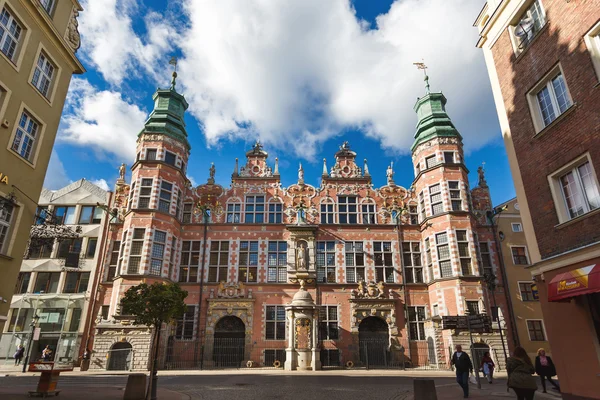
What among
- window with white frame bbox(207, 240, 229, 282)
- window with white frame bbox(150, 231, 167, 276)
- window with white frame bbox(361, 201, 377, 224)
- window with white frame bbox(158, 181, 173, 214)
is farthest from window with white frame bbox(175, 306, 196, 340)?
window with white frame bbox(361, 201, 377, 224)

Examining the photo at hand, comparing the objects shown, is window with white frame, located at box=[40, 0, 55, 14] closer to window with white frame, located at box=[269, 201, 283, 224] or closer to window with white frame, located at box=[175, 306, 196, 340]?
window with white frame, located at box=[269, 201, 283, 224]

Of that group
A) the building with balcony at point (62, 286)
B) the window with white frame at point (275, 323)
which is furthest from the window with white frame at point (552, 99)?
the building with balcony at point (62, 286)

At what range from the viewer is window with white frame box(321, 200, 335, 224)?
105 feet

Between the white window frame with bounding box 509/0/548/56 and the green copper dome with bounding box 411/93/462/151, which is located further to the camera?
the green copper dome with bounding box 411/93/462/151

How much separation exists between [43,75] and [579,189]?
65.7 feet

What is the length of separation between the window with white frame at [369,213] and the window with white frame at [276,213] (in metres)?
6.88

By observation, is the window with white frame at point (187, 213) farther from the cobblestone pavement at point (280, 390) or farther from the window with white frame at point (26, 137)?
the window with white frame at point (26, 137)

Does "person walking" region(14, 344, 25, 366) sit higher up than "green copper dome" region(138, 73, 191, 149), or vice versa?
"green copper dome" region(138, 73, 191, 149)

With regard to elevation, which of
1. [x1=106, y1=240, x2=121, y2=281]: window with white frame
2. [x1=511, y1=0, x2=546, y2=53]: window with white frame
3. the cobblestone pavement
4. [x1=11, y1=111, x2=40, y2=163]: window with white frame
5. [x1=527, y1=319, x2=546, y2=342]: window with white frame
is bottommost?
the cobblestone pavement

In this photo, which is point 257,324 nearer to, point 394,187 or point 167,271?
point 167,271

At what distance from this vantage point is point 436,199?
29781mm

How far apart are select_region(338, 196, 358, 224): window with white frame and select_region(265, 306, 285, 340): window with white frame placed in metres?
8.73

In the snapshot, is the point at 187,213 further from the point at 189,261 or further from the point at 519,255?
the point at 519,255

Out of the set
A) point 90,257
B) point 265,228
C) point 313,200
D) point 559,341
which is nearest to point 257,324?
point 265,228
